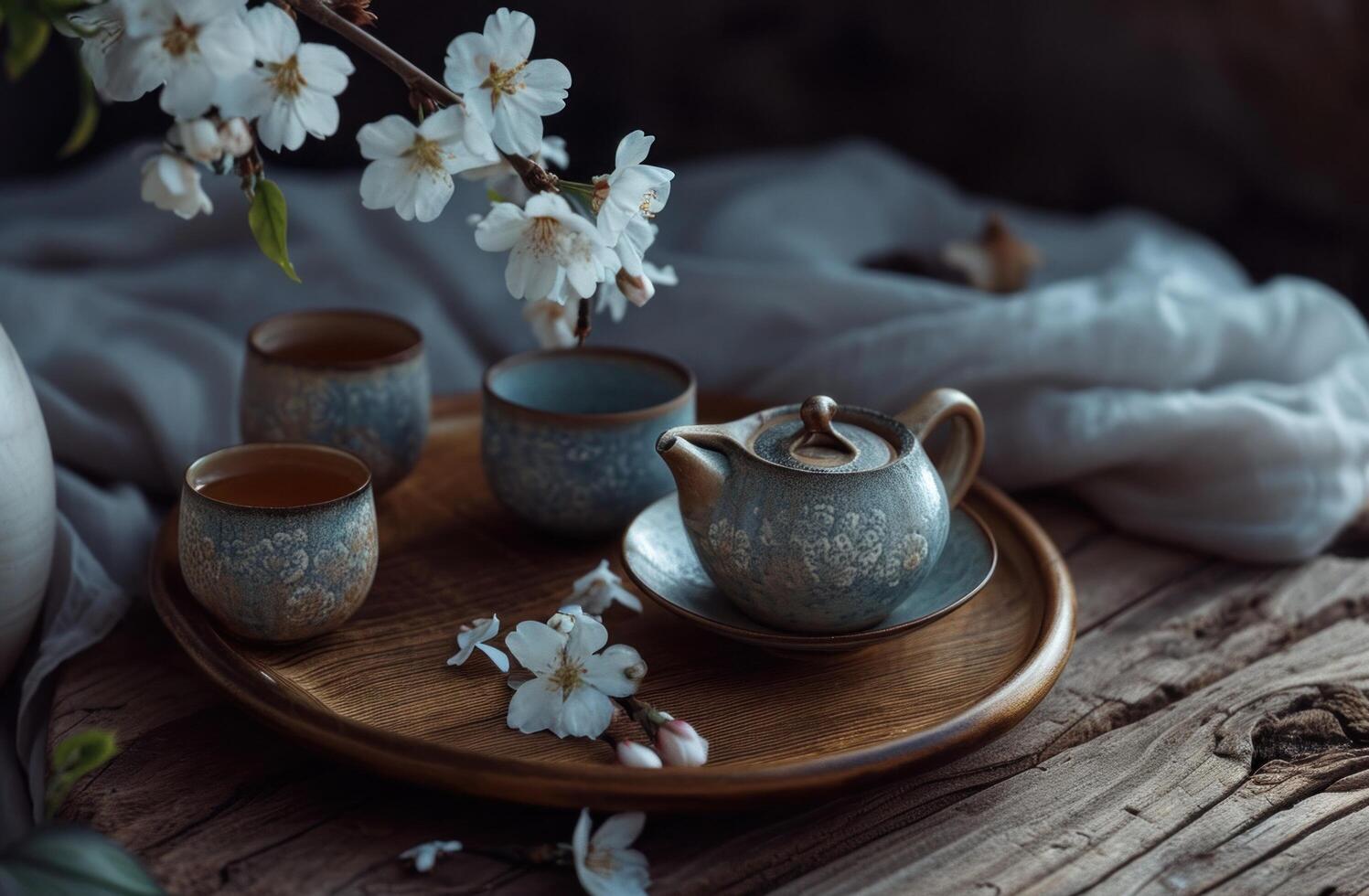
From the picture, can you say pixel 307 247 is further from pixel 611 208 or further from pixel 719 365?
pixel 611 208

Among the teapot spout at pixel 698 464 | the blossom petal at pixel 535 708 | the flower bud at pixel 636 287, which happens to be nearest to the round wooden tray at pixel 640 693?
the blossom petal at pixel 535 708

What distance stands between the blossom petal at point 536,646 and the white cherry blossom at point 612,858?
0.10 meters

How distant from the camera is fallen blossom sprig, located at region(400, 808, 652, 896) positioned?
70 cm

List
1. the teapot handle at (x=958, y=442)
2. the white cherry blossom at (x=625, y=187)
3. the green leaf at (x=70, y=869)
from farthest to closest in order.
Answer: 1. the teapot handle at (x=958, y=442)
2. the white cherry blossom at (x=625, y=187)
3. the green leaf at (x=70, y=869)

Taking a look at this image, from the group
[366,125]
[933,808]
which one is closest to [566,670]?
Result: [933,808]

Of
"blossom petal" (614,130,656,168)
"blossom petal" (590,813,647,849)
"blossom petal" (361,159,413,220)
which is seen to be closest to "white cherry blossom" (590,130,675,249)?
"blossom petal" (614,130,656,168)

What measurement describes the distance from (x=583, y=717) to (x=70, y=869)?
10.8 inches

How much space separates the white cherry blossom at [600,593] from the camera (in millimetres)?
913

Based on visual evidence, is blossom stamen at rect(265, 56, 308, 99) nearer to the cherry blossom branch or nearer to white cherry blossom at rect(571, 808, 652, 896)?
the cherry blossom branch

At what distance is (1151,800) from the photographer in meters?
0.80

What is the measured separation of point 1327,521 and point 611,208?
2.27 ft

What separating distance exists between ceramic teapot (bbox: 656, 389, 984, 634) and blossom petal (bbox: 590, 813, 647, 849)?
0.16m

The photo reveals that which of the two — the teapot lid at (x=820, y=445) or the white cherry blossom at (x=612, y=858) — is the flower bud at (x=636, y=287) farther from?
the white cherry blossom at (x=612, y=858)

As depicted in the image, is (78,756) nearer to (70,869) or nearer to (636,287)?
(70,869)
